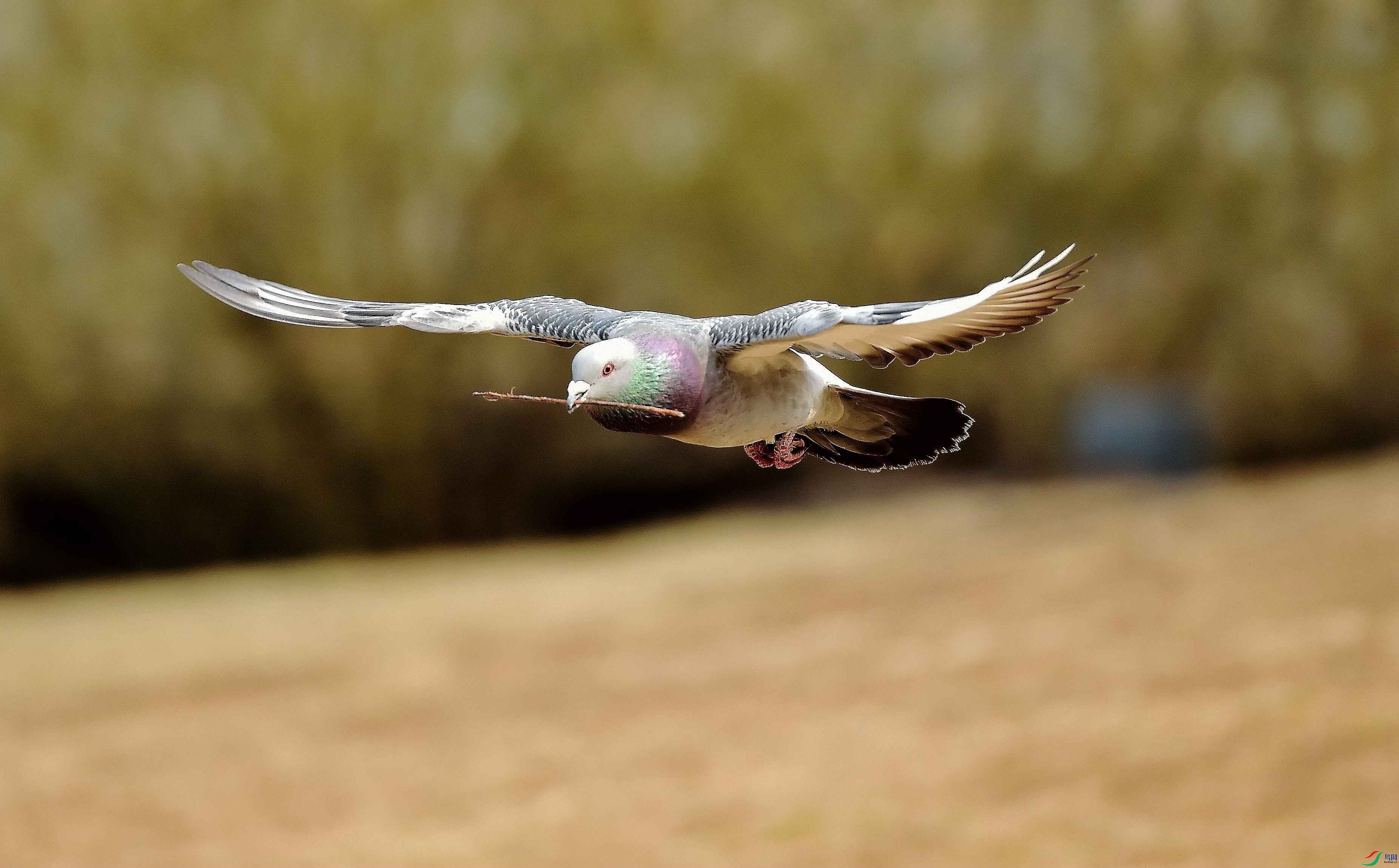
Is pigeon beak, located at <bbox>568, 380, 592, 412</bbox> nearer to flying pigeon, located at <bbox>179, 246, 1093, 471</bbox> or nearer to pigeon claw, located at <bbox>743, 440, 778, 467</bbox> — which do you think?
flying pigeon, located at <bbox>179, 246, 1093, 471</bbox>

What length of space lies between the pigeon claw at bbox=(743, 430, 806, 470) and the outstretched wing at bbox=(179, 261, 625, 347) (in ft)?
0.79

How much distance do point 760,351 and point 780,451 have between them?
25 cm

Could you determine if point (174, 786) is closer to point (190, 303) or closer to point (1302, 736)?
point (190, 303)

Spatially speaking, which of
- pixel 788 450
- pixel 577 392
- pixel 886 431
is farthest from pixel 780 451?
pixel 577 392

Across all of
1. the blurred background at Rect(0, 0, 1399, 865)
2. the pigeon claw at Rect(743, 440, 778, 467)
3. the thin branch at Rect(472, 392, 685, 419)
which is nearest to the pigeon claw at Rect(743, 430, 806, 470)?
the pigeon claw at Rect(743, 440, 778, 467)

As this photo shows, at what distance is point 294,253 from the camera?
7488 millimetres

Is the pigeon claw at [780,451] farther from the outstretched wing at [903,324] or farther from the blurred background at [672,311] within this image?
the blurred background at [672,311]

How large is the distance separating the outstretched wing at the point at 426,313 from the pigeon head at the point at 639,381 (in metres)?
0.14

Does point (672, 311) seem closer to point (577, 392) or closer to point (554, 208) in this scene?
point (554, 208)

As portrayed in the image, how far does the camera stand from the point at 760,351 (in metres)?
1.38

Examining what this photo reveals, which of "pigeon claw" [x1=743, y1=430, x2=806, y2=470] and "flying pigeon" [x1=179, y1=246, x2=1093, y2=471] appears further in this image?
"pigeon claw" [x1=743, y1=430, x2=806, y2=470]

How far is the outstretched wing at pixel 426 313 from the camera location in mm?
1492

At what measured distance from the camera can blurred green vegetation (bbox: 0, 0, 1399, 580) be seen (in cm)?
704

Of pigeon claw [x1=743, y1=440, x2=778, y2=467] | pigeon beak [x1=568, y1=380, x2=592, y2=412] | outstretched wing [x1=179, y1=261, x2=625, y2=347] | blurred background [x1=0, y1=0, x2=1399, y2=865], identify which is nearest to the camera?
pigeon beak [x1=568, y1=380, x2=592, y2=412]
